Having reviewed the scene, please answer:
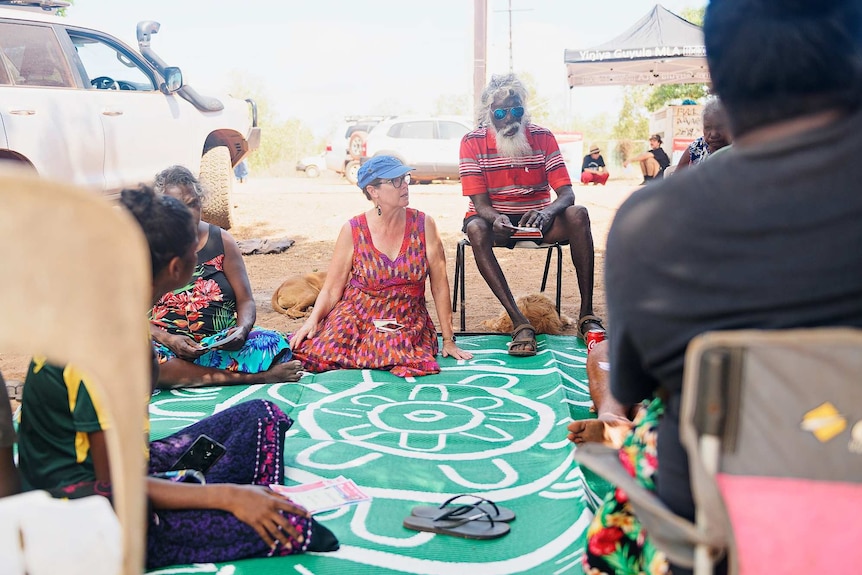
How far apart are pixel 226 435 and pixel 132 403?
1709mm

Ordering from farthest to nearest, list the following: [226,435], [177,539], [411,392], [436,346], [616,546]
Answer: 1. [436,346]
2. [411,392]
3. [226,435]
4. [177,539]
5. [616,546]

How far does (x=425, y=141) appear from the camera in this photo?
16750mm

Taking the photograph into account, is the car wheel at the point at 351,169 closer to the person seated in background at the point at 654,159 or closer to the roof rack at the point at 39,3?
the person seated in background at the point at 654,159

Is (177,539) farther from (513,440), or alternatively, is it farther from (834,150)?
(834,150)

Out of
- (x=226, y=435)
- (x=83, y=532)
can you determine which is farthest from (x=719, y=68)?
(x=226, y=435)

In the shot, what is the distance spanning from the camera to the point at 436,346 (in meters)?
4.39

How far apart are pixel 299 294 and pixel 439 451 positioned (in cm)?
275

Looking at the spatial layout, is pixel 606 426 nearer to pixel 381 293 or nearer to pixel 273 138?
pixel 381 293

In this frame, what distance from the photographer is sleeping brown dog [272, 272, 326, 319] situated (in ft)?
18.5

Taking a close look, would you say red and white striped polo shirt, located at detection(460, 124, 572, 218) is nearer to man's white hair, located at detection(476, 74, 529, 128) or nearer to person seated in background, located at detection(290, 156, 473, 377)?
man's white hair, located at detection(476, 74, 529, 128)

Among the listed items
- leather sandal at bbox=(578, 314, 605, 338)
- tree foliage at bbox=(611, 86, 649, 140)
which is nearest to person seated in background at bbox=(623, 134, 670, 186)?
leather sandal at bbox=(578, 314, 605, 338)

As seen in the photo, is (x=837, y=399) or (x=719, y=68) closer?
(x=837, y=399)

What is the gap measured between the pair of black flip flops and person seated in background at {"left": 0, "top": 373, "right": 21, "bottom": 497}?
118 centimetres

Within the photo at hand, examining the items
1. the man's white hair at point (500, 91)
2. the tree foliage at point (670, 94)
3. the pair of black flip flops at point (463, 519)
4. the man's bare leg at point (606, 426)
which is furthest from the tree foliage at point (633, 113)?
the pair of black flip flops at point (463, 519)
